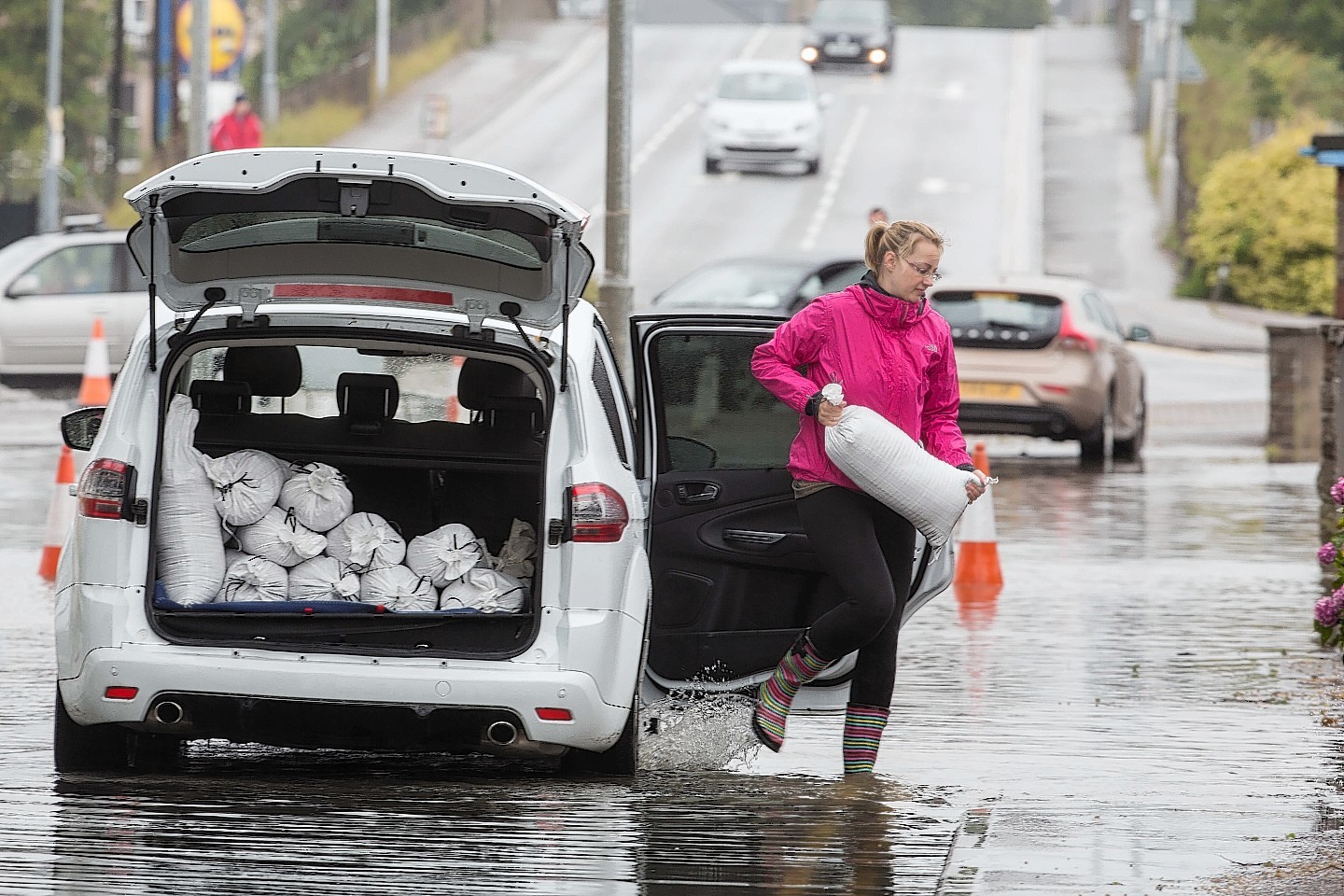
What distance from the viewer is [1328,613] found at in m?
9.24

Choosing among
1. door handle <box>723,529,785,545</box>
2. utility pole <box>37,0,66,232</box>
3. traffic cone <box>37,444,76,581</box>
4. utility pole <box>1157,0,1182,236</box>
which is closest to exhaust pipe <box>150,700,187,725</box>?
door handle <box>723,529,785,545</box>

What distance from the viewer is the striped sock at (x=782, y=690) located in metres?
7.63

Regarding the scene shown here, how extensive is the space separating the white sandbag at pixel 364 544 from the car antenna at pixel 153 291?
0.81 m

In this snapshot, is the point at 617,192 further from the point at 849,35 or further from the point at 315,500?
the point at 849,35

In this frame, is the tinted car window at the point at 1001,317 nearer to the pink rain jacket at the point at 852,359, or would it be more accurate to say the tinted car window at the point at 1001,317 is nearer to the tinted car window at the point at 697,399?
the tinted car window at the point at 697,399

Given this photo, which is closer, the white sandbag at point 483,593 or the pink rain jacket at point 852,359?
the white sandbag at point 483,593

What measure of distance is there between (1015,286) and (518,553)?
1307 centimetres

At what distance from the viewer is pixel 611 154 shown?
601 inches

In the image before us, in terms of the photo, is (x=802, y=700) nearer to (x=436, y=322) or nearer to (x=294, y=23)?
(x=436, y=322)

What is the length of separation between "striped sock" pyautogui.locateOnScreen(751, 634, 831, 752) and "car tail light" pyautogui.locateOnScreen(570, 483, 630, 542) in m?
0.87

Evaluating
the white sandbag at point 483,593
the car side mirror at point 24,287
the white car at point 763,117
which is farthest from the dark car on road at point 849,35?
the white sandbag at point 483,593

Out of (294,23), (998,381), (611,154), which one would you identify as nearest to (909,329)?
(611,154)

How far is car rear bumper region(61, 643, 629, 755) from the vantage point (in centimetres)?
681

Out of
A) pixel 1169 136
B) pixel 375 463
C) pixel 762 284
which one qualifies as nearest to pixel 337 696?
pixel 375 463
